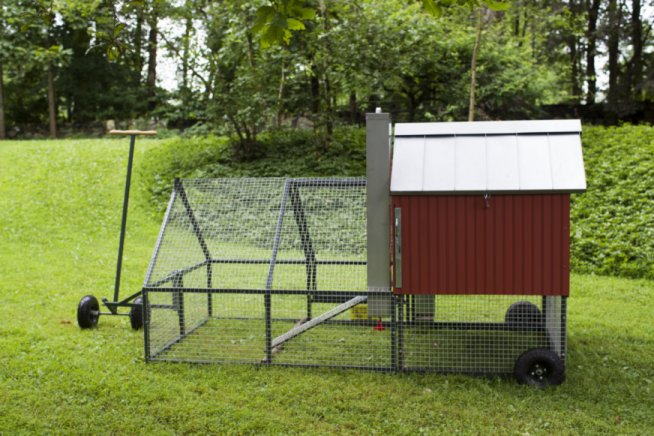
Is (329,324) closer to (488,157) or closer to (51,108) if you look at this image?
(488,157)

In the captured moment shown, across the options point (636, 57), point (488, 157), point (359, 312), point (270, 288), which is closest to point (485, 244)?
point (488, 157)

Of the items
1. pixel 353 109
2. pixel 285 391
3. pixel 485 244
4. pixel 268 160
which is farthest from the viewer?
pixel 353 109

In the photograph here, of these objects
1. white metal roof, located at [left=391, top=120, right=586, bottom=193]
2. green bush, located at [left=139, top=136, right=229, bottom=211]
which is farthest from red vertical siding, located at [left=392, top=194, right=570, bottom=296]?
green bush, located at [left=139, top=136, right=229, bottom=211]

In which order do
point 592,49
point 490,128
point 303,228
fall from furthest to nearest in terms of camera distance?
point 592,49 < point 303,228 < point 490,128

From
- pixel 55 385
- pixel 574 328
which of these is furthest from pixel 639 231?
pixel 55 385

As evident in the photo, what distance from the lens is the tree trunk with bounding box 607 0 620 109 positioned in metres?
18.4

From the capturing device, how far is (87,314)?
26.1ft

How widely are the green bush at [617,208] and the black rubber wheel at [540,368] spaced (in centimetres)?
565

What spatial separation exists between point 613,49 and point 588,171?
23.3 feet

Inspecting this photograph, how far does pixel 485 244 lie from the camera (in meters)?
6.16

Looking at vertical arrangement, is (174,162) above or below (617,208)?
above

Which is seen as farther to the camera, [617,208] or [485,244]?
[617,208]

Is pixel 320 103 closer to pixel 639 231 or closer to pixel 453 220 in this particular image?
pixel 639 231

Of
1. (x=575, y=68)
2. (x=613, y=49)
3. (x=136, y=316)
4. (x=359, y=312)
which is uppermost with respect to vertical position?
(x=575, y=68)
